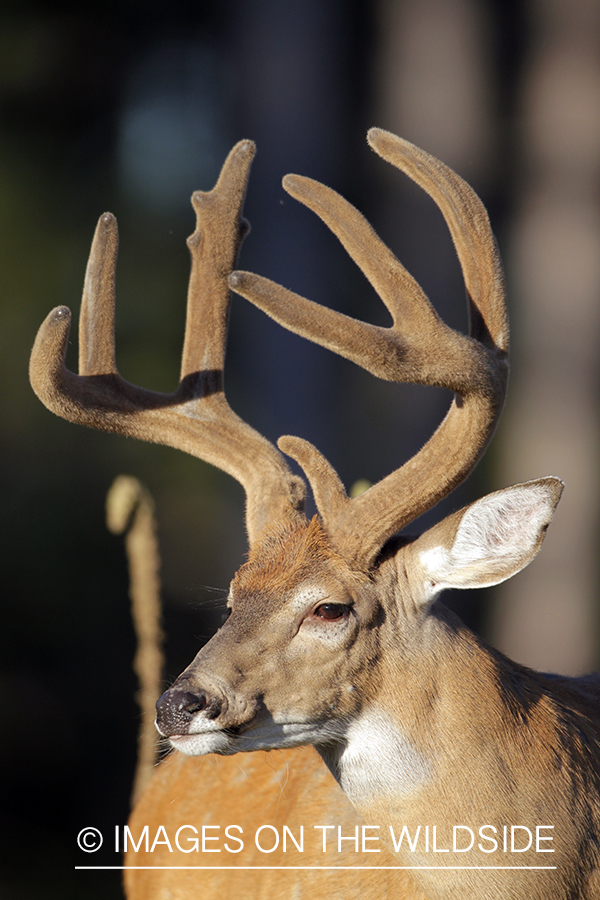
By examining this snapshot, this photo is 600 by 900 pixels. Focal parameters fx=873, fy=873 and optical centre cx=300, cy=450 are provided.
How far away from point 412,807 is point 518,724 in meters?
0.35

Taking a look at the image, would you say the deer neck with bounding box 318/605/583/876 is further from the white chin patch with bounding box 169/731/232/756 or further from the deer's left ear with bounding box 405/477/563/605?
the white chin patch with bounding box 169/731/232/756

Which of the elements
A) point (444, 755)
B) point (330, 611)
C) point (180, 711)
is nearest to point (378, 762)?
point (444, 755)

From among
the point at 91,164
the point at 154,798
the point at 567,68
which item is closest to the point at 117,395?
the point at 154,798

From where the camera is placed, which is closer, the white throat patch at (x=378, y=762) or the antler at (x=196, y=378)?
the white throat patch at (x=378, y=762)

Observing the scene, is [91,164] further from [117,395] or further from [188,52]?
[117,395]

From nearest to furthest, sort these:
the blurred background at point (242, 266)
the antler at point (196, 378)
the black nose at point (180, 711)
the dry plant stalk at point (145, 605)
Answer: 1. the black nose at point (180, 711)
2. the antler at point (196, 378)
3. the dry plant stalk at point (145, 605)
4. the blurred background at point (242, 266)

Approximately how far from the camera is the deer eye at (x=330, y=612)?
7.25ft

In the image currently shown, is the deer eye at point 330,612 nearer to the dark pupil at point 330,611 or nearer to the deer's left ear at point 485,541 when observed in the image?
the dark pupil at point 330,611

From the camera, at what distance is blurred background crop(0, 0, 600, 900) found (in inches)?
215

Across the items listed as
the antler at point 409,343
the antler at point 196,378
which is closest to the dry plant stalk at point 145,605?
the antler at point 196,378

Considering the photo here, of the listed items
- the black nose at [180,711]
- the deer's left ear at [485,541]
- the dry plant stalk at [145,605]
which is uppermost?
the deer's left ear at [485,541]

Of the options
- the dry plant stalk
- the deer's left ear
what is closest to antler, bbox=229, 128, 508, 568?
the deer's left ear

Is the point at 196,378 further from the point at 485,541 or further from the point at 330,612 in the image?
the point at 485,541

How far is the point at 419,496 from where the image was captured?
233 cm
